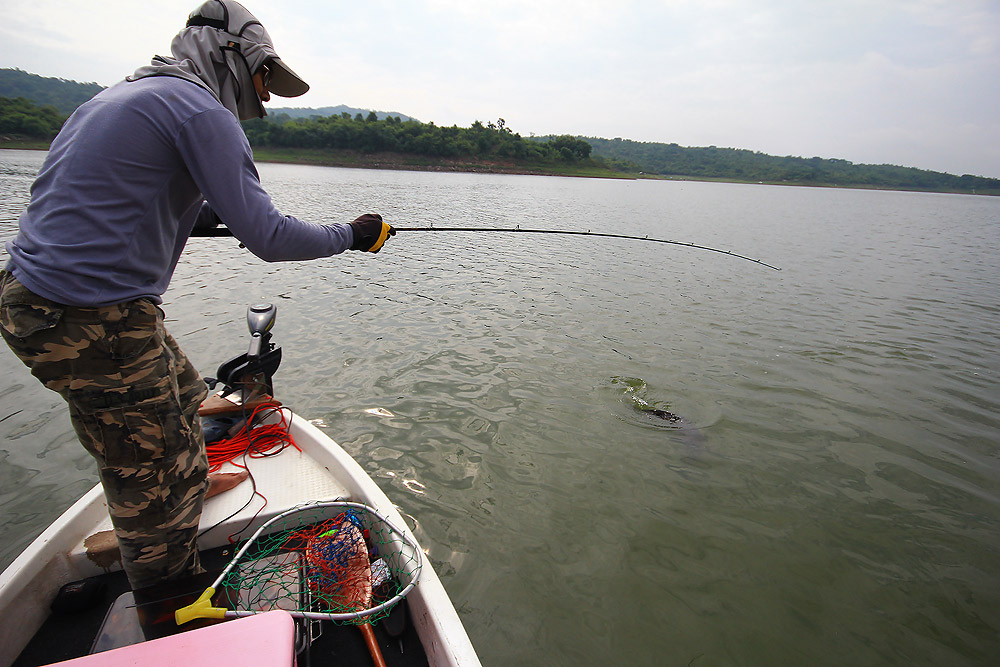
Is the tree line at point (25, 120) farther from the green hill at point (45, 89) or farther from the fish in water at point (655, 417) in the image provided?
the fish in water at point (655, 417)

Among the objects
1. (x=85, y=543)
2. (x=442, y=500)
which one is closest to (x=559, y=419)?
(x=442, y=500)

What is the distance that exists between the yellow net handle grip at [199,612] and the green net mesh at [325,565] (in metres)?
0.21

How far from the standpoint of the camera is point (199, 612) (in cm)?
223

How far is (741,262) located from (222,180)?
18.4 m

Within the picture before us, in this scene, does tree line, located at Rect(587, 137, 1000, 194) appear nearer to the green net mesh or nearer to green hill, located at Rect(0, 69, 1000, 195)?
green hill, located at Rect(0, 69, 1000, 195)

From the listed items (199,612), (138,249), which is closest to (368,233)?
(138,249)

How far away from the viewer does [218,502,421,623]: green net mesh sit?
8.71 feet

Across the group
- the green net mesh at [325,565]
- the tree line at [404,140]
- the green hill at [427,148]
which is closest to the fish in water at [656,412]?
the green net mesh at [325,565]

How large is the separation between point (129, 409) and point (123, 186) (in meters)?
1.00

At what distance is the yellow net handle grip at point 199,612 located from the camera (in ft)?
7.23

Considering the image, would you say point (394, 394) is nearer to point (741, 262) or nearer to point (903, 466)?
point (903, 466)

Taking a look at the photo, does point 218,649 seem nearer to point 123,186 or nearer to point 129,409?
point 129,409

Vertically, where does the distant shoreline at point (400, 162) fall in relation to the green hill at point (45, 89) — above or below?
below

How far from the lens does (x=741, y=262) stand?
17297mm
